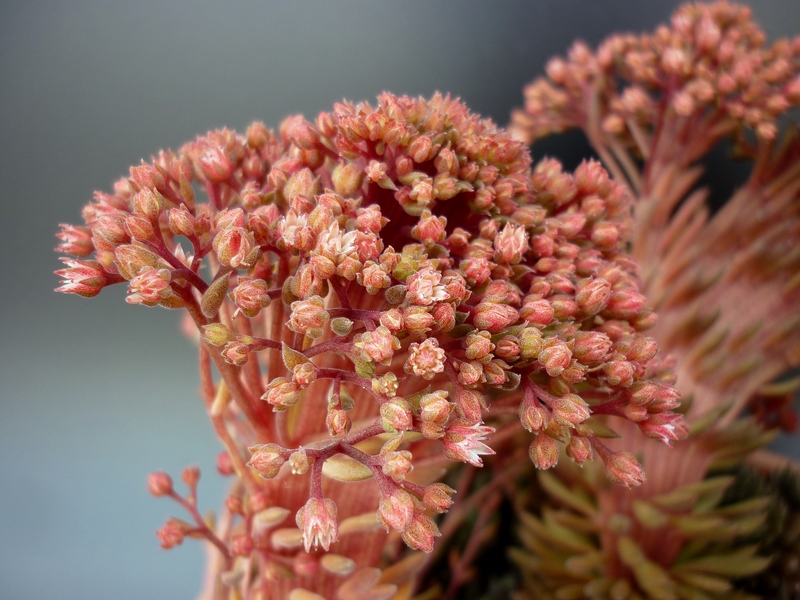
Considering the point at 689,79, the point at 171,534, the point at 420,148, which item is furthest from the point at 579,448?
the point at 689,79

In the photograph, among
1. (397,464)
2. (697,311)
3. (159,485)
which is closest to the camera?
(397,464)

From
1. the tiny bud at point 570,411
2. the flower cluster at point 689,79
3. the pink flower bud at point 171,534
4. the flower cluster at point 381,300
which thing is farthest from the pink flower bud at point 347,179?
the flower cluster at point 689,79

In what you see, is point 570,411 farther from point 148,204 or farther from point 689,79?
point 689,79

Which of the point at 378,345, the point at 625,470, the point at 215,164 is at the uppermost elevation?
the point at 215,164

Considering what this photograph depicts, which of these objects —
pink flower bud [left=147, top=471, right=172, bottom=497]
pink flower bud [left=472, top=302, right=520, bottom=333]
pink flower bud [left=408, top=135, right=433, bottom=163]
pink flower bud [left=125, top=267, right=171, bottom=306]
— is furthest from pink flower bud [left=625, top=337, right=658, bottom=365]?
pink flower bud [left=147, top=471, right=172, bottom=497]

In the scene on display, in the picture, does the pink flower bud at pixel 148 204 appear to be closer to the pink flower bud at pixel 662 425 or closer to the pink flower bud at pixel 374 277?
the pink flower bud at pixel 374 277

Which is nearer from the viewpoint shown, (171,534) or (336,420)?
(336,420)

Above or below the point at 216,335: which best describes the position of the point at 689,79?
above
